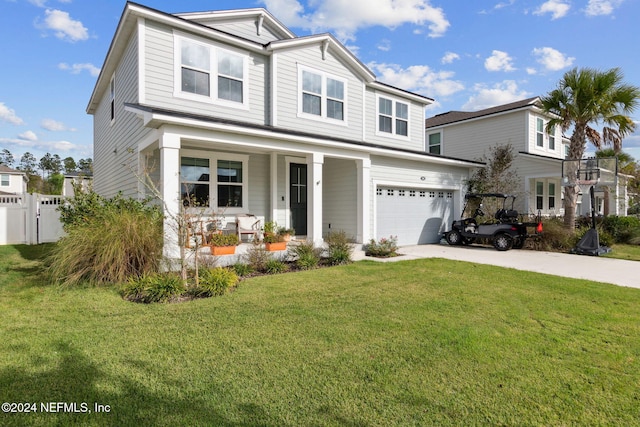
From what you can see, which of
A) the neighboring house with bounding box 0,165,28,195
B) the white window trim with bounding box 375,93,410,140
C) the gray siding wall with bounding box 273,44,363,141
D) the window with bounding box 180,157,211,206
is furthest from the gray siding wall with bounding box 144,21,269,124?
the neighboring house with bounding box 0,165,28,195

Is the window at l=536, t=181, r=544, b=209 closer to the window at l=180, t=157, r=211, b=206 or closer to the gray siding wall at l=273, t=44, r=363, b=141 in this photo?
the gray siding wall at l=273, t=44, r=363, b=141

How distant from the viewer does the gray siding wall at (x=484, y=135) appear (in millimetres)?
17062

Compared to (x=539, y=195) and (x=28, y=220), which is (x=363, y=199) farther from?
(x=539, y=195)

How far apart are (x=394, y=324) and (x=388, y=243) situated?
588 centimetres

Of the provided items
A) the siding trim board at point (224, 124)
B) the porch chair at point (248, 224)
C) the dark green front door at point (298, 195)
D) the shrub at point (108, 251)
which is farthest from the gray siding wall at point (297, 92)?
the shrub at point (108, 251)

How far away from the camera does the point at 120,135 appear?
10.7m

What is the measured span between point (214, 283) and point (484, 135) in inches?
687

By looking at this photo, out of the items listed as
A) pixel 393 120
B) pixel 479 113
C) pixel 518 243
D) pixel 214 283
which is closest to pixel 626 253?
pixel 518 243

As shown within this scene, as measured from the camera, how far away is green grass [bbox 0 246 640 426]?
2.45 metres

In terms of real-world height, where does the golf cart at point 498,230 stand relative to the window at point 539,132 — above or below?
below

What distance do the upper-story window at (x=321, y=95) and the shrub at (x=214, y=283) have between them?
6.72m

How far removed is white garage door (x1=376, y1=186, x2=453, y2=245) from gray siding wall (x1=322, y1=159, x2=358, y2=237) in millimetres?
956

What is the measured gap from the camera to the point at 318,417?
236cm

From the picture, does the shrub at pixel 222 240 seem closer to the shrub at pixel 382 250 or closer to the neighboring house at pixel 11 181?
the shrub at pixel 382 250
